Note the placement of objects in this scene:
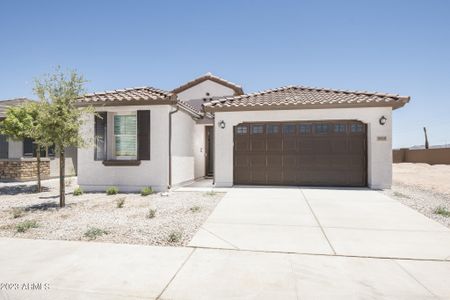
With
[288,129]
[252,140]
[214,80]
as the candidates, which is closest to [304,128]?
[288,129]

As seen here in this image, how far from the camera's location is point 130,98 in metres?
9.14

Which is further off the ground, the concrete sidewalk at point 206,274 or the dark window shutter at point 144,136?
the dark window shutter at point 144,136

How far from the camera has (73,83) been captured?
22.2ft

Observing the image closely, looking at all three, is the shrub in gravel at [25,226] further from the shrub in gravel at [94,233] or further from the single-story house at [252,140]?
the single-story house at [252,140]

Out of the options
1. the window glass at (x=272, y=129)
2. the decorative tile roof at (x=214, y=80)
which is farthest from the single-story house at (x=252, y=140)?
the decorative tile roof at (x=214, y=80)

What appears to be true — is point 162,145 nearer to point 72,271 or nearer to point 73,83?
point 73,83

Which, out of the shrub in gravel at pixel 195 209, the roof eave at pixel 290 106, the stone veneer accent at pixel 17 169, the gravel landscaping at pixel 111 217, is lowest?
the gravel landscaping at pixel 111 217

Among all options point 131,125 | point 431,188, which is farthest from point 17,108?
point 431,188

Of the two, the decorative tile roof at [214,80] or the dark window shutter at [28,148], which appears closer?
the dark window shutter at [28,148]

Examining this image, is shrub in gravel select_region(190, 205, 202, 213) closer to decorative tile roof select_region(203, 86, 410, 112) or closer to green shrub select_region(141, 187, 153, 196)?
green shrub select_region(141, 187, 153, 196)

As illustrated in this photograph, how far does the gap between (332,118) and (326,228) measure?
6.05 m

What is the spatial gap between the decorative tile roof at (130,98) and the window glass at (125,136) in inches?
27.8

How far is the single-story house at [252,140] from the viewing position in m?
9.23

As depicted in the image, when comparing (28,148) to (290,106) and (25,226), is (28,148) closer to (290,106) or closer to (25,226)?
(25,226)
